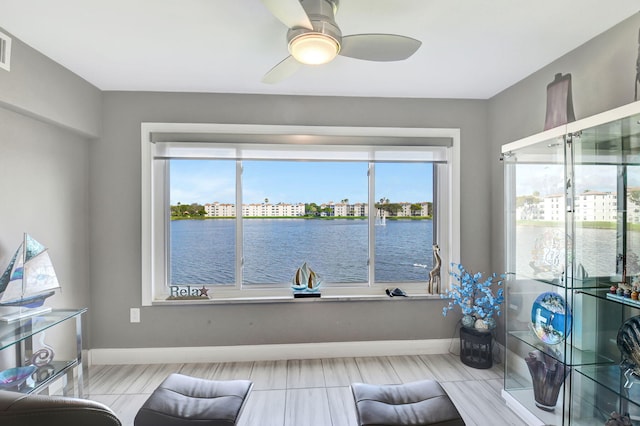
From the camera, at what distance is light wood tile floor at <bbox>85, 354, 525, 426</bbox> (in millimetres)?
2195

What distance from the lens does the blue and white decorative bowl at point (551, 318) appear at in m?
1.94

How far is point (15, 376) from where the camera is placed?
1.95 meters

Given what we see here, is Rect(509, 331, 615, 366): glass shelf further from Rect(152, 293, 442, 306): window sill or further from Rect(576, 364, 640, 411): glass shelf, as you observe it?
Rect(152, 293, 442, 306): window sill

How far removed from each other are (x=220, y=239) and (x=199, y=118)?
115 cm

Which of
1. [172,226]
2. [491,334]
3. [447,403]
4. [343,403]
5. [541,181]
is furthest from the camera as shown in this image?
[172,226]

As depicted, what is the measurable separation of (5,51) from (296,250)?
250cm

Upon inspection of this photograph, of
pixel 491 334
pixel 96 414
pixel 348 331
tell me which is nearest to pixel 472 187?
pixel 491 334

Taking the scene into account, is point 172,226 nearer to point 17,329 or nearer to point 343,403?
point 17,329

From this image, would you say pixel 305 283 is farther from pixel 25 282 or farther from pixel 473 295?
pixel 25 282

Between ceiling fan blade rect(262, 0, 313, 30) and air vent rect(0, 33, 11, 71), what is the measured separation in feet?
5.79

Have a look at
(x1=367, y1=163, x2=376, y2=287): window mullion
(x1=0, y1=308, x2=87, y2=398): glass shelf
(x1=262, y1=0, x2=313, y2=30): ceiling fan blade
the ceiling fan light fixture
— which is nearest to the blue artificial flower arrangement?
(x1=367, y1=163, x2=376, y2=287): window mullion

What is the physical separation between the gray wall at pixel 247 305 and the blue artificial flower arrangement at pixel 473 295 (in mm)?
218

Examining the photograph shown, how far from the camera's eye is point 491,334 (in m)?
2.90

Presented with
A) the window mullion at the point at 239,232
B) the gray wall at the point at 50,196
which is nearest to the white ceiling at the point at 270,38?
the gray wall at the point at 50,196
